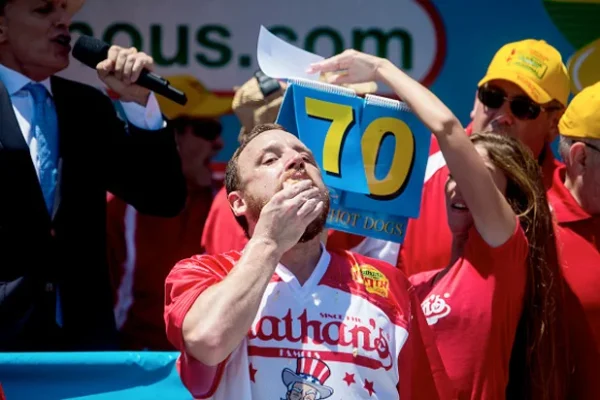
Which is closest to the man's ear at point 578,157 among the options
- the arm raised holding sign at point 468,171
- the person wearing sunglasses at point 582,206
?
the person wearing sunglasses at point 582,206

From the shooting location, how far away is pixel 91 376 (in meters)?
3.70

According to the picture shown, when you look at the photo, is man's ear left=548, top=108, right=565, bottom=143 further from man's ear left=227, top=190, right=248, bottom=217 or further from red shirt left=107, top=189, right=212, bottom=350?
man's ear left=227, top=190, right=248, bottom=217

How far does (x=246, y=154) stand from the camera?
312 centimetres

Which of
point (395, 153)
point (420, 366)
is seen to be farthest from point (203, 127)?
point (420, 366)

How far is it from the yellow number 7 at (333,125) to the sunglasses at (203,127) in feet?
5.18

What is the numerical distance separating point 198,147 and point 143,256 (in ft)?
1.86

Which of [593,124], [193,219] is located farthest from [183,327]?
[193,219]

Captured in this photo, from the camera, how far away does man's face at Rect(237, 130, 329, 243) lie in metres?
2.97

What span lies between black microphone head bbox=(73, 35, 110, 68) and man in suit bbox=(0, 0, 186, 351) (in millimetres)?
53

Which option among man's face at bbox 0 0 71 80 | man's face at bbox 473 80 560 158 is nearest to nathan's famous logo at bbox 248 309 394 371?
man's face at bbox 0 0 71 80

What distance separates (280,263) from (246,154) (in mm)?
334

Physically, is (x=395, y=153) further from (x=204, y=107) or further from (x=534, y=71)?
(x=204, y=107)

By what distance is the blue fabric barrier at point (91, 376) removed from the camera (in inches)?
144

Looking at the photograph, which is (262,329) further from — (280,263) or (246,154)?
(246,154)
